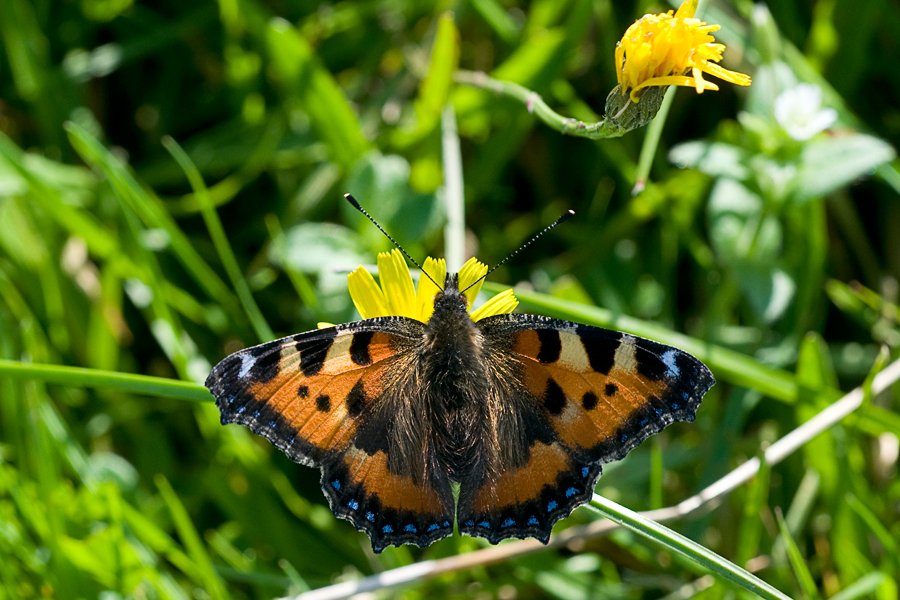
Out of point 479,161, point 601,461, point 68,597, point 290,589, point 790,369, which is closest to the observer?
point 601,461

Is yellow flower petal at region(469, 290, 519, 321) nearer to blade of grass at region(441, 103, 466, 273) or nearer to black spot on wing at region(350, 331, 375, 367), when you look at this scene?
blade of grass at region(441, 103, 466, 273)

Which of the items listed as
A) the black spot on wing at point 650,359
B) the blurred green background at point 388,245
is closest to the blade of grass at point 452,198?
the blurred green background at point 388,245

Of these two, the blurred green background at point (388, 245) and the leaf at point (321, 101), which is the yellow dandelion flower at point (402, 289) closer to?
the blurred green background at point (388, 245)

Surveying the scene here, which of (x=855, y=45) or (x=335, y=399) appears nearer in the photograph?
(x=335, y=399)

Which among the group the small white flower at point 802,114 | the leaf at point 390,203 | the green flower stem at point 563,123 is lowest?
the green flower stem at point 563,123

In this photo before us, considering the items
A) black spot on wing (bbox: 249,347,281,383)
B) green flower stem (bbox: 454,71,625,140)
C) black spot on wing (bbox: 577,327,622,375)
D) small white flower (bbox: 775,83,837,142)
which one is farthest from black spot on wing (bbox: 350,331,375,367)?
small white flower (bbox: 775,83,837,142)

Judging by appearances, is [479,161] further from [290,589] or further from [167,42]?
[290,589]

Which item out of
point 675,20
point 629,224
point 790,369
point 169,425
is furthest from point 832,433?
point 169,425
